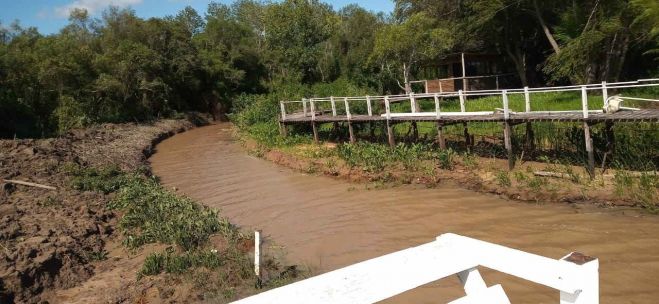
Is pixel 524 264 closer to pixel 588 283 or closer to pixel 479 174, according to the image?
pixel 588 283

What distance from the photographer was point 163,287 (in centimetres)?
755

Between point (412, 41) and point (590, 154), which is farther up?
point (412, 41)

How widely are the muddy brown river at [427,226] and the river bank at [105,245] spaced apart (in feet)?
4.52

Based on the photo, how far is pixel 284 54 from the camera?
44.2 metres

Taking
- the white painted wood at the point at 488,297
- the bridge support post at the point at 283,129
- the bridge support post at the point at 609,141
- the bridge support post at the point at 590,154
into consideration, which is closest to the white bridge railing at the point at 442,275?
Result: the white painted wood at the point at 488,297

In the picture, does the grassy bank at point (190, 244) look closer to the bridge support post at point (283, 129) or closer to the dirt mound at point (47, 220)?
the dirt mound at point (47, 220)

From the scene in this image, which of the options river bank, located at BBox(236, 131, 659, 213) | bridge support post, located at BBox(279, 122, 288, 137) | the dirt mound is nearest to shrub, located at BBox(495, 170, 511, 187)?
river bank, located at BBox(236, 131, 659, 213)

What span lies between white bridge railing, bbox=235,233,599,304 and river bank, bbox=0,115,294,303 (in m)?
5.43

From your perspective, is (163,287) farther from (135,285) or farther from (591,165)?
(591,165)

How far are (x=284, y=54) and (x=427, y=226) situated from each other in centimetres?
3571

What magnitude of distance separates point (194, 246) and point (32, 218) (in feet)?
15.0

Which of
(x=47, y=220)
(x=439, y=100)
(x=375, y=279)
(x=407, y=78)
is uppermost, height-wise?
(x=407, y=78)

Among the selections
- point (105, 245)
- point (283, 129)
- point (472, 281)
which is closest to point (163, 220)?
point (105, 245)

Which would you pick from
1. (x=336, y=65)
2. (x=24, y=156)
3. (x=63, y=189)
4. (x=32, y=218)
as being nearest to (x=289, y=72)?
(x=336, y=65)
